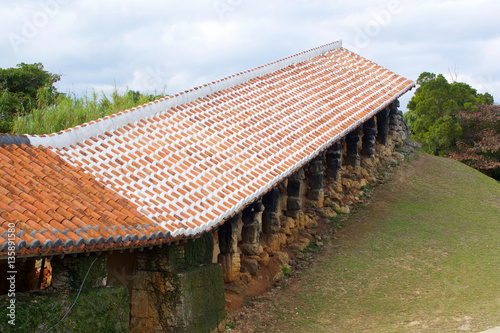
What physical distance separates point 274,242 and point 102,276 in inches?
212

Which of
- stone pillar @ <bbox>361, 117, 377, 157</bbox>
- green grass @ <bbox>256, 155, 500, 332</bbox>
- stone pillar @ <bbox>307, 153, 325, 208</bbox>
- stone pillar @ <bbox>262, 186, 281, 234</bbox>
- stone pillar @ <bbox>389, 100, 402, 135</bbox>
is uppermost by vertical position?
stone pillar @ <bbox>389, 100, 402, 135</bbox>

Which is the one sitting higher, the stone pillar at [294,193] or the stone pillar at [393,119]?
the stone pillar at [393,119]

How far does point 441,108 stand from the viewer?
25484 millimetres

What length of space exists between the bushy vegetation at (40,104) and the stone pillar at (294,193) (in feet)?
20.6

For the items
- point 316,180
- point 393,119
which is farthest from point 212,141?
point 393,119

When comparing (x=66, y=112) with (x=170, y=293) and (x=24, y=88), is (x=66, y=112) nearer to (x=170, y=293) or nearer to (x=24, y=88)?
(x=24, y=88)

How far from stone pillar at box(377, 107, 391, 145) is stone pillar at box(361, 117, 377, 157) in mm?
955

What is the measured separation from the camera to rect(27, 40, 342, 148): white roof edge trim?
7.90 metres

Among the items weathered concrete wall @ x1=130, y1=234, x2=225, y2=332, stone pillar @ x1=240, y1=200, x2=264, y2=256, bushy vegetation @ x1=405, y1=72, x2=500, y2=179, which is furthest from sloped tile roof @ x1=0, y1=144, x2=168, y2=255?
bushy vegetation @ x1=405, y1=72, x2=500, y2=179

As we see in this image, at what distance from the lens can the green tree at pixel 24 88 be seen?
1614 centimetres

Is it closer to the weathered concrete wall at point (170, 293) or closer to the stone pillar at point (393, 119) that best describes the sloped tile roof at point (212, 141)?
the weathered concrete wall at point (170, 293)

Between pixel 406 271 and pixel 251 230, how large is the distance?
10.3 feet

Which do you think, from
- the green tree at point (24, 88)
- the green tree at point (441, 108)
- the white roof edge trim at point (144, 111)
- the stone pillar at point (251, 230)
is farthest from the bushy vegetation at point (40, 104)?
the green tree at point (441, 108)

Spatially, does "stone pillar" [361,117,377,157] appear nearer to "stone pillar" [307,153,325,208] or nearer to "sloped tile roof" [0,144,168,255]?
"stone pillar" [307,153,325,208]
